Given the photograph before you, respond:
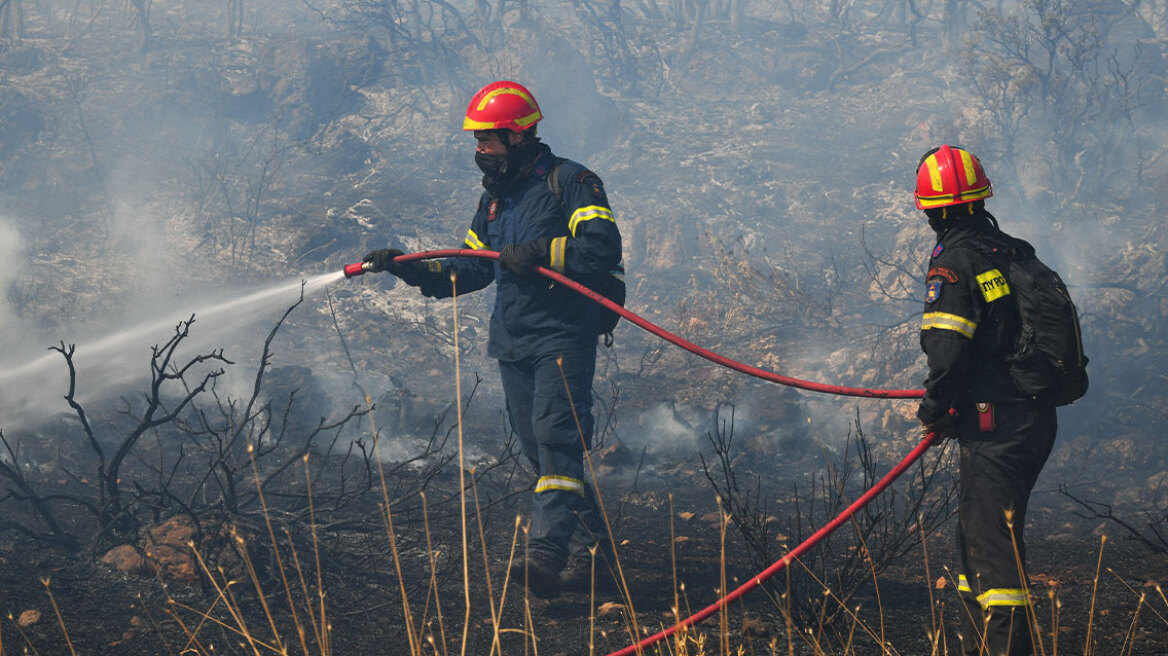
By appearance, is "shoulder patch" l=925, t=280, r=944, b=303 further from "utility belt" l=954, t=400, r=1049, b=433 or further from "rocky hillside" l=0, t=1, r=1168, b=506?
"rocky hillside" l=0, t=1, r=1168, b=506

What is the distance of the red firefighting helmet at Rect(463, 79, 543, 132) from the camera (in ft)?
13.9

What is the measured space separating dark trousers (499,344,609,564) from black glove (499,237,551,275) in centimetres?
45

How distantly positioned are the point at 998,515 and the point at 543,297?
2.23 metres

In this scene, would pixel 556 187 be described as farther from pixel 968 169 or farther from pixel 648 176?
pixel 648 176

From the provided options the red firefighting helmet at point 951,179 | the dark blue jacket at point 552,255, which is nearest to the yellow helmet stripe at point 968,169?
the red firefighting helmet at point 951,179

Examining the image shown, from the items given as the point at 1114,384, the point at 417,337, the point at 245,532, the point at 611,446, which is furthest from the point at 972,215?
the point at 417,337

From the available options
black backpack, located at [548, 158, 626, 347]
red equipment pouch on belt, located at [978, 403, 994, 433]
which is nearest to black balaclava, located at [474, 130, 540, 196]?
black backpack, located at [548, 158, 626, 347]

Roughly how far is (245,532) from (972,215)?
3530 millimetres

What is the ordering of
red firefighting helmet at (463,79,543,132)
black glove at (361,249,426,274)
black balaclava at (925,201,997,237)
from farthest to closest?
black glove at (361,249,426,274), red firefighting helmet at (463,79,543,132), black balaclava at (925,201,997,237)

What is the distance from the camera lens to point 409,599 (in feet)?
13.2

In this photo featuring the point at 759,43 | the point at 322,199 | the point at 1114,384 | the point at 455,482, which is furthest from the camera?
the point at 759,43

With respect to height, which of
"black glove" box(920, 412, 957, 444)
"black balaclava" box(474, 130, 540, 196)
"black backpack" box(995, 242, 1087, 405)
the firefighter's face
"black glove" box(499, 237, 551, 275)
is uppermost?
the firefighter's face

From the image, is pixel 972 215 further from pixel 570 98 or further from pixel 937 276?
pixel 570 98

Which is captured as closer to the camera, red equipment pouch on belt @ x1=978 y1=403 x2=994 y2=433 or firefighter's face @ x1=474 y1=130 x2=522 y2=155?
red equipment pouch on belt @ x1=978 y1=403 x2=994 y2=433
